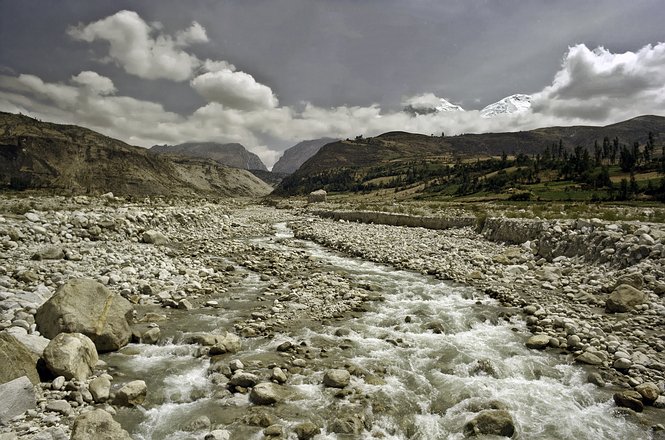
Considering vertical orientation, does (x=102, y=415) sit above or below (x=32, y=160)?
below

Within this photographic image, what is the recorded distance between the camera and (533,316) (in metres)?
11.5

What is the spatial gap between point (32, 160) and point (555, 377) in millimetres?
180840

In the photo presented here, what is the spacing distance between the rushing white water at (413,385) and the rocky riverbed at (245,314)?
146mm

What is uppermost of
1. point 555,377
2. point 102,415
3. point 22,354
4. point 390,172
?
point 390,172

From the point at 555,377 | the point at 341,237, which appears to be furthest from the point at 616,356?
the point at 341,237

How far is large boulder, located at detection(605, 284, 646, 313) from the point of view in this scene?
1124 centimetres

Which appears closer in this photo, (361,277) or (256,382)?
(256,382)

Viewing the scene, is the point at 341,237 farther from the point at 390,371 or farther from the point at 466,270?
the point at 390,371

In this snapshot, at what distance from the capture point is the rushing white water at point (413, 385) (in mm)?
6484

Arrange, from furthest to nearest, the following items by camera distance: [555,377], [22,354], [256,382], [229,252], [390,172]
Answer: [390,172] < [229,252] < [555,377] < [256,382] < [22,354]

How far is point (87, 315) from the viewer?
8.16 m

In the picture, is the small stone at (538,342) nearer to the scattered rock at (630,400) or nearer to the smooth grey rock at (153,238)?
the scattered rock at (630,400)

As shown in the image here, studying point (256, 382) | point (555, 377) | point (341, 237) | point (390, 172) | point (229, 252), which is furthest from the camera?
point (390, 172)

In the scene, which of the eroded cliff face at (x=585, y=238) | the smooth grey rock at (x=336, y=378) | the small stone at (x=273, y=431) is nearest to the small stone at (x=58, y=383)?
the small stone at (x=273, y=431)
